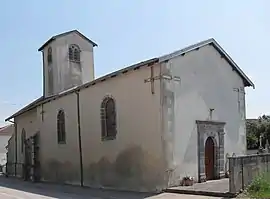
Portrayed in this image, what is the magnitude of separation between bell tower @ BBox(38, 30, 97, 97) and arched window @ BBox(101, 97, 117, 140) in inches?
370

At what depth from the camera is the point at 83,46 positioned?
101ft

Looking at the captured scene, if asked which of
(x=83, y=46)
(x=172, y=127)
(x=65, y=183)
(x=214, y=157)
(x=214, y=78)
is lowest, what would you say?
(x=65, y=183)

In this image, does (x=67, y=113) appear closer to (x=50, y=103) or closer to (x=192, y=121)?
(x=50, y=103)

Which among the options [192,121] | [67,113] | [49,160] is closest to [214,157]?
[192,121]

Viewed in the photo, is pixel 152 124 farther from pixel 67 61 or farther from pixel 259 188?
pixel 67 61

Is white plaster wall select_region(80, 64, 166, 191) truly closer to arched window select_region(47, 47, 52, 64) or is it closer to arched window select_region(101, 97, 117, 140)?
arched window select_region(101, 97, 117, 140)

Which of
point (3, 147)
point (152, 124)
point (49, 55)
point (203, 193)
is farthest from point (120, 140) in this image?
point (3, 147)

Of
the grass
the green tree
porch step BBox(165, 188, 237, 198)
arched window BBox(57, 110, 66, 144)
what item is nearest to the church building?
arched window BBox(57, 110, 66, 144)

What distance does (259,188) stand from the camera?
15.2 m

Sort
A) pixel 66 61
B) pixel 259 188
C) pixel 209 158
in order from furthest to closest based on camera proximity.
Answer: pixel 66 61, pixel 209 158, pixel 259 188

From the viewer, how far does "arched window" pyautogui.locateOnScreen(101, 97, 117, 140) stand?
68.1ft

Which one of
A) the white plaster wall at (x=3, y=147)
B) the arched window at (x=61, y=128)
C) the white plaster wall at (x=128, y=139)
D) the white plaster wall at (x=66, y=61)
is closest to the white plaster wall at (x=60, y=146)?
the arched window at (x=61, y=128)

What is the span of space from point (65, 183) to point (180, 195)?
10362 mm

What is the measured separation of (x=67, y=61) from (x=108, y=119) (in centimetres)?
1017
